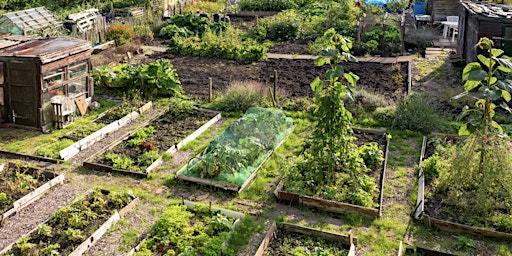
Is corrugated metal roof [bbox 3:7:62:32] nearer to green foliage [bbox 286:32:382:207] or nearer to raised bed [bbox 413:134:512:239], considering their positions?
green foliage [bbox 286:32:382:207]

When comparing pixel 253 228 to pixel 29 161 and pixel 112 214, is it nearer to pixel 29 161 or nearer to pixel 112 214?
→ pixel 112 214

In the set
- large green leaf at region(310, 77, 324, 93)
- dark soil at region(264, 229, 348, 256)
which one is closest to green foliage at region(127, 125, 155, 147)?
large green leaf at region(310, 77, 324, 93)

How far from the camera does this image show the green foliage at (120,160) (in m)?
10.6

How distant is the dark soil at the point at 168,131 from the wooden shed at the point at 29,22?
28.3 feet

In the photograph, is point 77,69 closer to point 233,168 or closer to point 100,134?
point 100,134

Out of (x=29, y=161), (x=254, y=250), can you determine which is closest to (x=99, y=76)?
(x=29, y=161)

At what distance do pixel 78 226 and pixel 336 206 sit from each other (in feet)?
13.8

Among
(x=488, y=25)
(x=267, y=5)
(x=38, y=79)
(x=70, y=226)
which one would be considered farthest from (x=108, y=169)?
(x=267, y=5)

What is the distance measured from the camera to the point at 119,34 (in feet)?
65.0

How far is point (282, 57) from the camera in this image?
19.0 metres

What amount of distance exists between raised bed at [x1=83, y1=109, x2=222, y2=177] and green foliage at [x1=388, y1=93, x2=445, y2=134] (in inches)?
172

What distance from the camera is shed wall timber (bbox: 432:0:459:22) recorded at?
23.2 metres

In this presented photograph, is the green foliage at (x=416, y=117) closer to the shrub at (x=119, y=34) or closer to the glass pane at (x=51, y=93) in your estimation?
the glass pane at (x=51, y=93)

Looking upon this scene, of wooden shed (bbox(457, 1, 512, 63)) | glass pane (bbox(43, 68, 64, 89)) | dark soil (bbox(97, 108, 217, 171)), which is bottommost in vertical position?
dark soil (bbox(97, 108, 217, 171))
